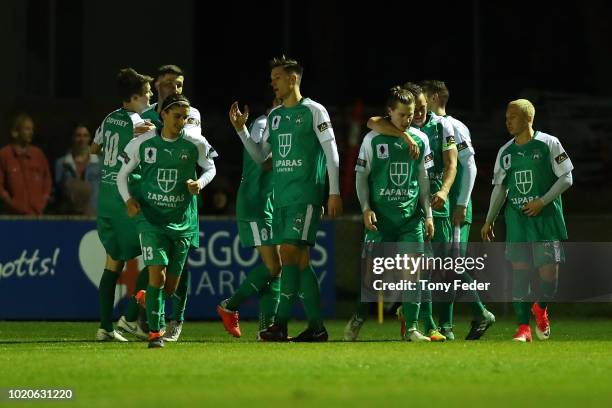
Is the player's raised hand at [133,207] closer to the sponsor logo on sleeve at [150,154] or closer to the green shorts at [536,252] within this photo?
the sponsor logo on sleeve at [150,154]

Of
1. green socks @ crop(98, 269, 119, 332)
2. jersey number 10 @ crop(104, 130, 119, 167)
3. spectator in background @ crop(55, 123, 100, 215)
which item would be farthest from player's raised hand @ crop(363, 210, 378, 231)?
spectator in background @ crop(55, 123, 100, 215)

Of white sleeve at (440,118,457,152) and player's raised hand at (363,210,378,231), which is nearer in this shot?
player's raised hand at (363,210,378,231)

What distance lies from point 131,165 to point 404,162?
6.90ft

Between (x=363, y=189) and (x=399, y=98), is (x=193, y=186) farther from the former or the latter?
(x=399, y=98)

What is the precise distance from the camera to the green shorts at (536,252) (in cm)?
1352

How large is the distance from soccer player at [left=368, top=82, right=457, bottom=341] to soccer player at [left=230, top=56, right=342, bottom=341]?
495mm

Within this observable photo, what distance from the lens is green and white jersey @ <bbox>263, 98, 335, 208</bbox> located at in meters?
12.9

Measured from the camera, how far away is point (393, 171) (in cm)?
1299

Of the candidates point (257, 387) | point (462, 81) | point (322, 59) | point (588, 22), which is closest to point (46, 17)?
point (322, 59)

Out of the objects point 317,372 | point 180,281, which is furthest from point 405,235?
point 317,372

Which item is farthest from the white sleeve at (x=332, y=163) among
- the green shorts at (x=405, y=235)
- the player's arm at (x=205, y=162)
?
the player's arm at (x=205, y=162)

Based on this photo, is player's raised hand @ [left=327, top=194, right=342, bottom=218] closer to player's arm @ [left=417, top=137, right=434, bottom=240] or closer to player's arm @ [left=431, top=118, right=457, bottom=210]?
player's arm @ [left=417, top=137, right=434, bottom=240]

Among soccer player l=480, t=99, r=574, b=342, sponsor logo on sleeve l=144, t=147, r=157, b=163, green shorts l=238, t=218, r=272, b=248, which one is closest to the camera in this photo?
sponsor logo on sleeve l=144, t=147, r=157, b=163

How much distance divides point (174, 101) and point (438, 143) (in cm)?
222
